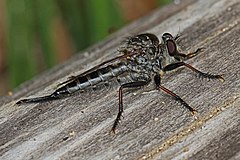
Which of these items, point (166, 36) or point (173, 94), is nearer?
point (173, 94)

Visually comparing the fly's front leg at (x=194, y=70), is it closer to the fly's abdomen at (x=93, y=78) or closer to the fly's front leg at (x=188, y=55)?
the fly's front leg at (x=188, y=55)

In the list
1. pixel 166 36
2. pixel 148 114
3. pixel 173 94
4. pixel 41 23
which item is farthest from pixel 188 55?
pixel 41 23

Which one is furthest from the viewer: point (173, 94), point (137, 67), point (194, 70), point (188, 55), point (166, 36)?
point (137, 67)

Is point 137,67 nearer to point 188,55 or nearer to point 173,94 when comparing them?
point 188,55

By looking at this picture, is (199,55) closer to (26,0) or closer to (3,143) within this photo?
(3,143)

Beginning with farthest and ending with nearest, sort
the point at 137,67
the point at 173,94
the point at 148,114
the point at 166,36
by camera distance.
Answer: the point at 137,67
the point at 166,36
the point at 173,94
the point at 148,114

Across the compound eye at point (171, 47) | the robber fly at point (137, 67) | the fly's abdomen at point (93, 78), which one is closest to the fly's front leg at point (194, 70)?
the robber fly at point (137, 67)

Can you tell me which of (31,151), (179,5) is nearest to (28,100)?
(31,151)
